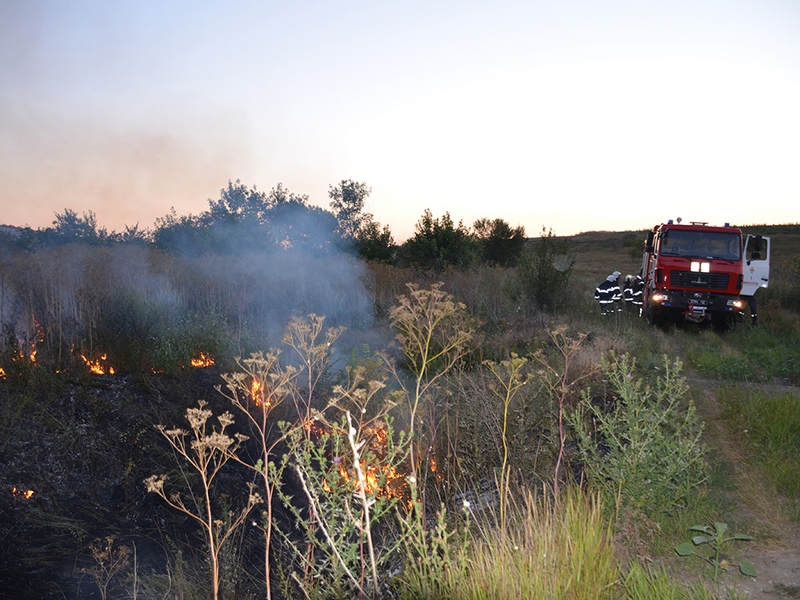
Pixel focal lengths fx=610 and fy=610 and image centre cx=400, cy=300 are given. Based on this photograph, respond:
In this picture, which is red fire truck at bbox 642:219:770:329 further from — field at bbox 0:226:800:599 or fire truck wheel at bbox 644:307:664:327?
field at bbox 0:226:800:599

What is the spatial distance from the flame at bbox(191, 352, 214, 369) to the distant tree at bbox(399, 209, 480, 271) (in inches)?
362

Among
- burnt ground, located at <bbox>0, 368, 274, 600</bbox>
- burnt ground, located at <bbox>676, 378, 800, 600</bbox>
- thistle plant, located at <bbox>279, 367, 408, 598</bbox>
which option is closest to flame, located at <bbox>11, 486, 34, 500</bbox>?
burnt ground, located at <bbox>0, 368, 274, 600</bbox>

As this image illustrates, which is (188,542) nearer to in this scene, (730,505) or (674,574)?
(674,574)

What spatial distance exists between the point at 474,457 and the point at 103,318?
5.41 meters

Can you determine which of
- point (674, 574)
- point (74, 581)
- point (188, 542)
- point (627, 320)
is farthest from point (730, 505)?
point (627, 320)

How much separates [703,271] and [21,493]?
12372 millimetres

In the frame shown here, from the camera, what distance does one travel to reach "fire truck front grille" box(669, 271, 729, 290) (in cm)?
1265

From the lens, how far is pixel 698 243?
42.7ft

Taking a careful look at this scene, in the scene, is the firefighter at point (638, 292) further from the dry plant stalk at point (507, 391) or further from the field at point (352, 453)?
the dry plant stalk at point (507, 391)

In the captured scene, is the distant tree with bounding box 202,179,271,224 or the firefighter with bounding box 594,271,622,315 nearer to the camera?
the firefighter with bounding box 594,271,622,315

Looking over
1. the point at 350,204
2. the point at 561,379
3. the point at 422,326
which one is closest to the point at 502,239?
the point at 350,204

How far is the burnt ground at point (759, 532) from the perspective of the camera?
3213 millimetres

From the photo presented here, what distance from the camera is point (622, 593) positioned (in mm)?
2846

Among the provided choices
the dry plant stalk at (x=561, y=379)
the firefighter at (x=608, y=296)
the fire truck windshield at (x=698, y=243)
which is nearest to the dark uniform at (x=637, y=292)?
the firefighter at (x=608, y=296)
